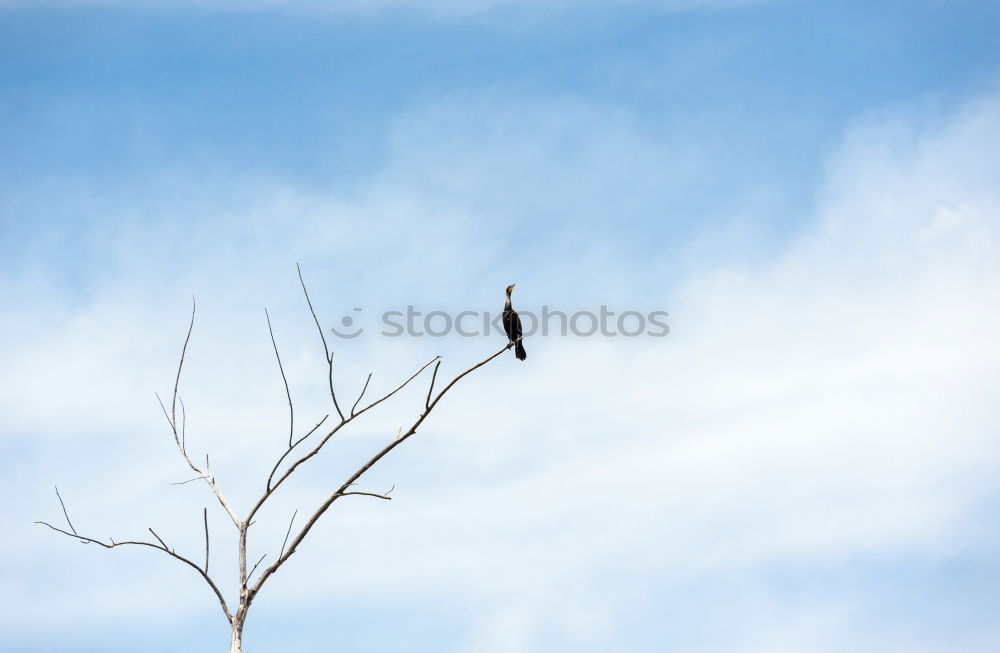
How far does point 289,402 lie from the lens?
16.6 ft

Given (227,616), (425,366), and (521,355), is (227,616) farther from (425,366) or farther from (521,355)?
(521,355)

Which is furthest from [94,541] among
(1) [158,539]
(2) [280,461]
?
(2) [280,461]

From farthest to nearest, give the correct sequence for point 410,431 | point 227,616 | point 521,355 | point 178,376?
point 521,355 → point 178,376 → point 410,431 → point 227,616

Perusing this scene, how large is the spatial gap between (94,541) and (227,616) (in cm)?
108

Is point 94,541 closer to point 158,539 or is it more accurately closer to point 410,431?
point 158,539

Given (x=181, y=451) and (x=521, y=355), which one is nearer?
(x=181, y=451)

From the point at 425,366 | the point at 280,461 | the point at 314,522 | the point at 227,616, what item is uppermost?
the point at 425,366

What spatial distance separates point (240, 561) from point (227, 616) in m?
0.30

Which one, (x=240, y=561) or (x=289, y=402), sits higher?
(x=289, y=402)

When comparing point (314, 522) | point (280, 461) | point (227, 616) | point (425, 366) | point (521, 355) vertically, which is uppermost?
point (521, 355)

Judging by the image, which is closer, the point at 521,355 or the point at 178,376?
the point at 178,376

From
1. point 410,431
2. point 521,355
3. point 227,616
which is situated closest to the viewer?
point 227,616

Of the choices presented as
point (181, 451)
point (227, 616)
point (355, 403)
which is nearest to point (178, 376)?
point (181, 451)

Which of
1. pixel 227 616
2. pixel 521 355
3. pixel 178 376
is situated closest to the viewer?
pixel 227 616
